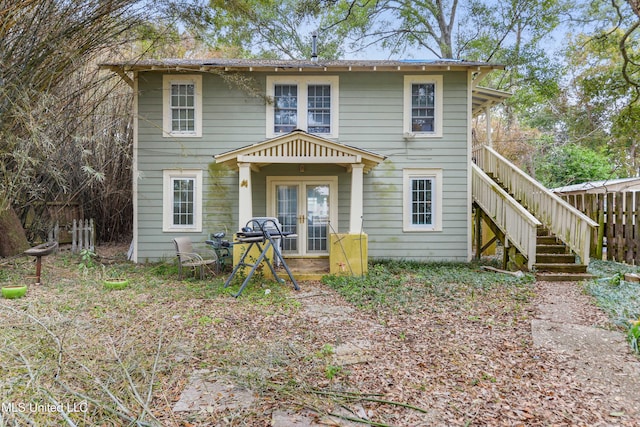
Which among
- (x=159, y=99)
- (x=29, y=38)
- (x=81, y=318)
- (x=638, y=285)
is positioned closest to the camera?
(x=81, y=318)

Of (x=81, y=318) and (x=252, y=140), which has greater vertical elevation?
(x=252, y=140)

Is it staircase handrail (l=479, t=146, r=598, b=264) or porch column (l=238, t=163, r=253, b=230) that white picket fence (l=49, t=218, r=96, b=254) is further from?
staircase handrail (l=479, t=146, r=598, b=264)

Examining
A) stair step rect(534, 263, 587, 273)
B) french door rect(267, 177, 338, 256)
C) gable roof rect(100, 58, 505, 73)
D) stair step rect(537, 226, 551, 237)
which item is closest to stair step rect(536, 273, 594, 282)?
stair step rect(534, 263, 587, 273)

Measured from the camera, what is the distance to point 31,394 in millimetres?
2219

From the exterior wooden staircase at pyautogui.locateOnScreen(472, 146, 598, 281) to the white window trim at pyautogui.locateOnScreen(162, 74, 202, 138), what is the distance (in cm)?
684

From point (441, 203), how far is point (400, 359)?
5.78 metres

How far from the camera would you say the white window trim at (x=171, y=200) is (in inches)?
322

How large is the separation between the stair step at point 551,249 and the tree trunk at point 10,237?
1111 centimetres

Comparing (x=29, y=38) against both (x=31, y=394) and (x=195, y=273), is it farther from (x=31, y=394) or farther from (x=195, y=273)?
(x=31, y=394)

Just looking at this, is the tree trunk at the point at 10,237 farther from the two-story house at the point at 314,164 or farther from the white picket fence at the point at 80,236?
the two-story house at the point at 314,164

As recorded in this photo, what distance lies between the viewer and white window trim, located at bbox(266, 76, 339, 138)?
8211 mm

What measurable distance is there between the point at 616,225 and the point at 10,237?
13335mm

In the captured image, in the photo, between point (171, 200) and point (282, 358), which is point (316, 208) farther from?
point (282, 358)

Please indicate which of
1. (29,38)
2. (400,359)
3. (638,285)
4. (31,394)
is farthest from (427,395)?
(29,38)
